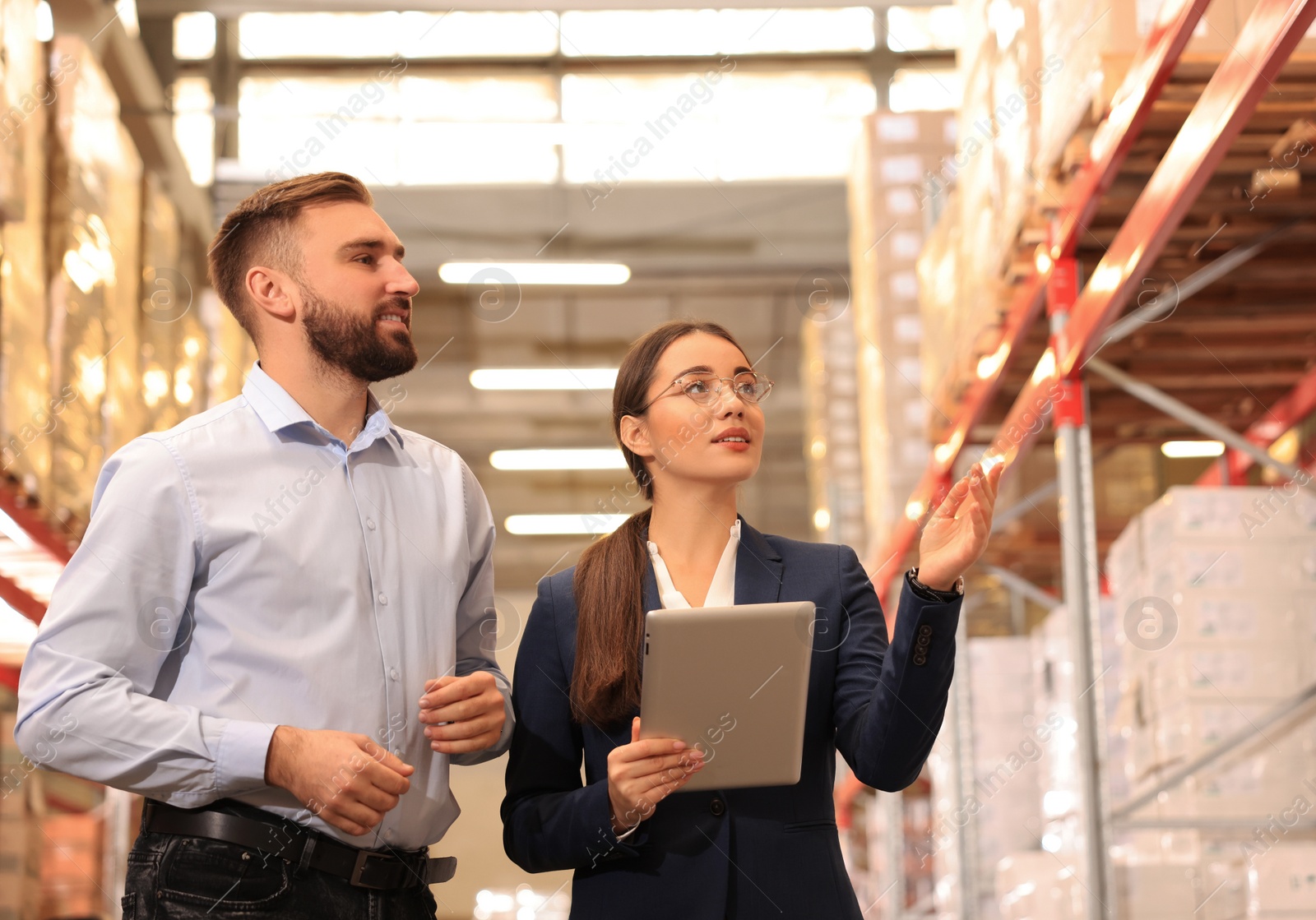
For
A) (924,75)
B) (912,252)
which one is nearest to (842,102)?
(924,75)

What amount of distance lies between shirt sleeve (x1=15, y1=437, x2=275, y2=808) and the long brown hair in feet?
1.88

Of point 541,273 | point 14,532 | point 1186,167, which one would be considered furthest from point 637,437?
point 541,273

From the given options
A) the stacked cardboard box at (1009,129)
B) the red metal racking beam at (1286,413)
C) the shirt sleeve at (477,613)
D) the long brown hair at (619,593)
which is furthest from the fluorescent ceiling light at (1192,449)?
the shirt sleeve at (477,613)

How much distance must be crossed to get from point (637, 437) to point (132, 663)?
0.99 meters

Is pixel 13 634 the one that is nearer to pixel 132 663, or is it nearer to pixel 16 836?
pixel 16 836

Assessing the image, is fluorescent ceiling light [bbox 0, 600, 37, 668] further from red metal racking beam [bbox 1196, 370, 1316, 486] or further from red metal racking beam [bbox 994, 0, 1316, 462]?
red metal racking beam [bbox 1196, 370, 1316, 486]

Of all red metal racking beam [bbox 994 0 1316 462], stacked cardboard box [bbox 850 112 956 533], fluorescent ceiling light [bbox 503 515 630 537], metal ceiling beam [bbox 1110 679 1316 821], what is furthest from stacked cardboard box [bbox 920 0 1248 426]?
fluorescent ceiling light [bbox 503 515 630 537]

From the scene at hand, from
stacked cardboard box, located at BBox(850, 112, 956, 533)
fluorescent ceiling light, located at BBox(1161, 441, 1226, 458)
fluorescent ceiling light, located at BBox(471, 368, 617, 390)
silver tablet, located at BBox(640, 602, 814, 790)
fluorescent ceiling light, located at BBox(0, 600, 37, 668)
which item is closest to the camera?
silver tablet, located at BBox(640, 602, 814, 790)

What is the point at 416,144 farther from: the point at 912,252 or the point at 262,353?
the point at 262,353

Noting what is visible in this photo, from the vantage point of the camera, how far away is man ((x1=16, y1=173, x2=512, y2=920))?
200cm

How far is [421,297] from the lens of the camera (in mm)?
14859

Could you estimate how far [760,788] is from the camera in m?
2.30

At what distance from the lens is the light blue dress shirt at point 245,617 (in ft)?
6.57

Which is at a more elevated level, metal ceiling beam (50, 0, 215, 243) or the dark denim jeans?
metal ceiling beam (50, 0, 215, 243)
